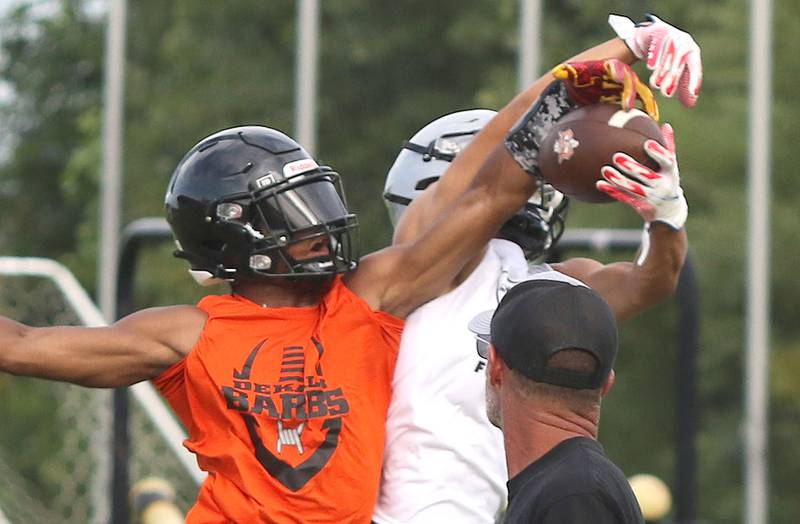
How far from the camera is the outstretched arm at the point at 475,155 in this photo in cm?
401

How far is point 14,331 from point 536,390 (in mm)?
1345

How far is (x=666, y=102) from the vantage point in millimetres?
12398

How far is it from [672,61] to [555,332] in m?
0.94

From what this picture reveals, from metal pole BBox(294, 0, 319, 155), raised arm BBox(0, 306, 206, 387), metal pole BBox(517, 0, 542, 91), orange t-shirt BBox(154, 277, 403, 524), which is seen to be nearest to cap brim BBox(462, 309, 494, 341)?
orange t-shirt BBox(154, 277, 403, 524)

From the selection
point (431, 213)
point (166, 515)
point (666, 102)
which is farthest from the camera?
point (666, 102)

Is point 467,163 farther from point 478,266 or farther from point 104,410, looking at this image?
point 104,410

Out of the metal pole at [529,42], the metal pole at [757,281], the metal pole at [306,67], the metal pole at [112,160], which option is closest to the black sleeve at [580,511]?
the metal pole at [757,281]

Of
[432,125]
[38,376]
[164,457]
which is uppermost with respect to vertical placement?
[432,125]

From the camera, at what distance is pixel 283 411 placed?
384 centimetres

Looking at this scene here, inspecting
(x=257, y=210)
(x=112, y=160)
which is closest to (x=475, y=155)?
(x=257, y=210)

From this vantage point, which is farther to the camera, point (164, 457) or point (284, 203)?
point (164, 457)

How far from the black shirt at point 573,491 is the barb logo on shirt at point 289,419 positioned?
0.84 m

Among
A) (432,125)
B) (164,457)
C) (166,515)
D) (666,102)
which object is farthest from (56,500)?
(432,125)

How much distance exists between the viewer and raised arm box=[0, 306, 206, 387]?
12.5 feet
